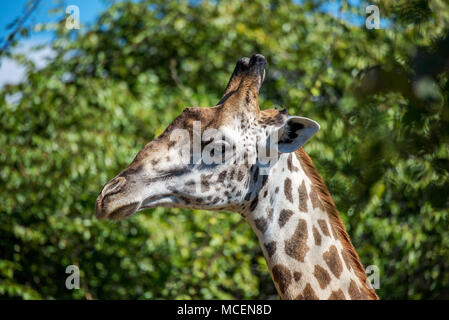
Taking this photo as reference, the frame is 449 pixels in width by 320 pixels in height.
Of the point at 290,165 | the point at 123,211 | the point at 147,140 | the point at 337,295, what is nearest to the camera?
the point at 123,211

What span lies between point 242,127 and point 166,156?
33 centimetres

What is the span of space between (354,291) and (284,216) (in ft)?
1.27

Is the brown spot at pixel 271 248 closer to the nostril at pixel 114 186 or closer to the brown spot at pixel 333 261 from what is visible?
the brown spot at pixel 333 261

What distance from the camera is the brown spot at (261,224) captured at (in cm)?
228

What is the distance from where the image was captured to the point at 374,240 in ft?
15.5

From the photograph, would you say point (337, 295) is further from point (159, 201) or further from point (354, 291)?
point (159, 201)

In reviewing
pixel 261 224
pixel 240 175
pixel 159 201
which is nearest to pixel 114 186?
pixel 159 201

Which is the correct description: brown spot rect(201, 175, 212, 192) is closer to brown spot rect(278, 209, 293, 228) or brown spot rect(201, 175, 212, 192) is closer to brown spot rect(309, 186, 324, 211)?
brown spot rect(278, 209, 293, 228)

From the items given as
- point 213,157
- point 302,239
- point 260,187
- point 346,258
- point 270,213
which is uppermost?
point 213,157

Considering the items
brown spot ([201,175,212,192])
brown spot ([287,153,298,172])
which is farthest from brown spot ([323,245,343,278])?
brown spot ([201,175,212,192])

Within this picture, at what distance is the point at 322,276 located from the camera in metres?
2.21

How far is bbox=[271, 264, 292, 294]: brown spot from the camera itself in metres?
2.20
